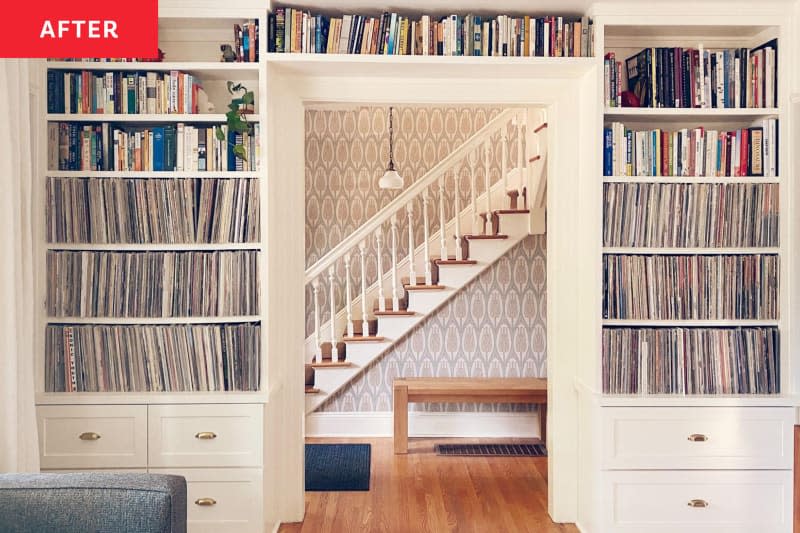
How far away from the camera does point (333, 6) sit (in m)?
3.25

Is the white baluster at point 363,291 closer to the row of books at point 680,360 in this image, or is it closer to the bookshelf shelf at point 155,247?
the bookshelf shelf at point 155,247

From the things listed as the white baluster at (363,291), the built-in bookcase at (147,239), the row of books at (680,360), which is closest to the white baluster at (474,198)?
the white baluster at (363,291)

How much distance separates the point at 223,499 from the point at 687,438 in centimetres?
206

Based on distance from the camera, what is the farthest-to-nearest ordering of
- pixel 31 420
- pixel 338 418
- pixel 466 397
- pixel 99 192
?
1. pixel 338 418
2. pixel 466 397
3. pixel 99 192
4. pixel 31 420

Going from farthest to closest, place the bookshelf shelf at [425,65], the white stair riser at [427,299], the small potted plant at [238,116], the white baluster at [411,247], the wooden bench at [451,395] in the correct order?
the white stair riser at [427,299] < the white baluster at [411,247] < the wooden bench at [451,395] < the bookshelf shelf at [425,65] < the small potted plant at [238,116]

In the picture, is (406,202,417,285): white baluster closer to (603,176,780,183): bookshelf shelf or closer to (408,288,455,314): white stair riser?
(408,288,455,314): white stair riser

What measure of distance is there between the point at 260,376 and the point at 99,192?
3.49 feet

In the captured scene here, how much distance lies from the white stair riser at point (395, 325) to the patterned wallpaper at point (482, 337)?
161mm

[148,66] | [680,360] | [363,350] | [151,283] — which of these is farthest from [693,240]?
[363,350]

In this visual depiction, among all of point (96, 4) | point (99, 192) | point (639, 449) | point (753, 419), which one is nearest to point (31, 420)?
point (99, 192)

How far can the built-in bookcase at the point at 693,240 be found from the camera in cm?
327

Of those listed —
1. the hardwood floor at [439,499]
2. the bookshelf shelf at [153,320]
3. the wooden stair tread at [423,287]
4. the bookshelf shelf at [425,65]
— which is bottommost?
the hardwood floor at [439,499]

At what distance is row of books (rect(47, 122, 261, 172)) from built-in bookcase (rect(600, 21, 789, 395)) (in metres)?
1.70

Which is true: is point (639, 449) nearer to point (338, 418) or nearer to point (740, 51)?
point (740, 51)
